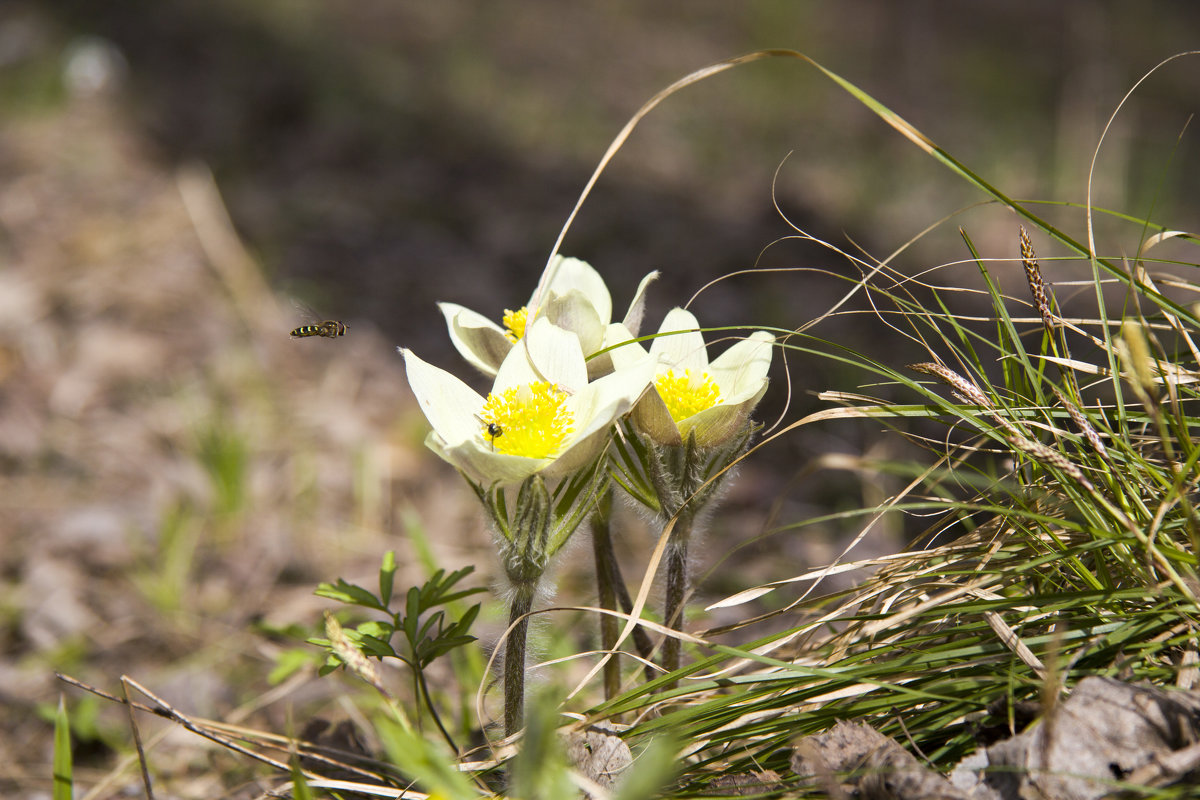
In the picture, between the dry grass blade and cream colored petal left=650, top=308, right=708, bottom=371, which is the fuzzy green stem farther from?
the dry grass blade

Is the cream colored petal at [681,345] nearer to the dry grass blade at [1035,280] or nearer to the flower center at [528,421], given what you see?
the flower center at [528,421]

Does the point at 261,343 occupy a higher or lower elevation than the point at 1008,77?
lower

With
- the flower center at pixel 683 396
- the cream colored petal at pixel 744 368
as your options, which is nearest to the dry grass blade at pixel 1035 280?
the cream colored petal at pixel 744 368

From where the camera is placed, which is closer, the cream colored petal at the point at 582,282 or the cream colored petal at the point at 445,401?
the cream colored petal at the point at 445,401

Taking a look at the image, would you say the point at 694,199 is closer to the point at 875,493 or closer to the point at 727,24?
the point at 875,493

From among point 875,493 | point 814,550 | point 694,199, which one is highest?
point 694,199

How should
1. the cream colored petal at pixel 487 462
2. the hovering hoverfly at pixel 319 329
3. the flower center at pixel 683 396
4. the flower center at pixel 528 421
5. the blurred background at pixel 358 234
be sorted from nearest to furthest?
the cream colored petal at pixel 487 462 → the flower center at pixel 528 421 → the flower center at pixel 683 396 → the hovering hoverfly at pixel 319 329 → the blurred background at pixel 358 234

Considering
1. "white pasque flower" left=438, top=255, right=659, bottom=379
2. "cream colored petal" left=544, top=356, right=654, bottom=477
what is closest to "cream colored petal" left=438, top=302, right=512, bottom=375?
"white pasque flower" left=438, top=255, right=659, bottom=379

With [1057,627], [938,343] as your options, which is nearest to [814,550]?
[938,343]
